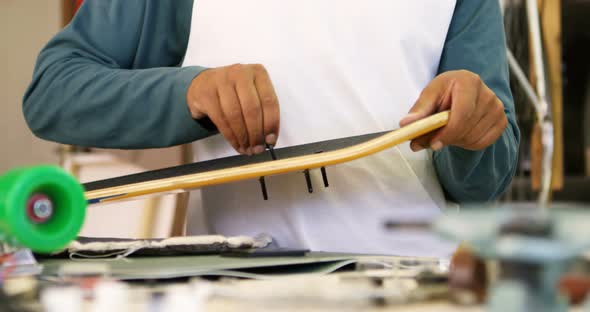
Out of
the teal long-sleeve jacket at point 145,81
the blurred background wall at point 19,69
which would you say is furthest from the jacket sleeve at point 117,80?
the blurred background wall at point 19,69

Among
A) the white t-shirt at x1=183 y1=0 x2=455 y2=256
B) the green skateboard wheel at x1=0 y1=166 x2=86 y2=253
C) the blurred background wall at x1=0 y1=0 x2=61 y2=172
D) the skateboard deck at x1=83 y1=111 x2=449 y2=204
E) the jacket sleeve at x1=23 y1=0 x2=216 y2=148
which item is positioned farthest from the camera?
the blurred background wall at x1=0 y1=0 x2=61 y2=172

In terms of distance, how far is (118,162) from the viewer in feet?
4.11

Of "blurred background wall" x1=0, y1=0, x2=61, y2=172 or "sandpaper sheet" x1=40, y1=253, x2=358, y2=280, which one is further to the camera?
"blurred background wall" x1=0, y1=0, x2=61, y2=172

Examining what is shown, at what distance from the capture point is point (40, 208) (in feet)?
1.45

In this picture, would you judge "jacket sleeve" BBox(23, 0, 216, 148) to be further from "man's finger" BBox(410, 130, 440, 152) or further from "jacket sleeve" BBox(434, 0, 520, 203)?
"jacket sleeve" BBox(434, 0, 520, 203)

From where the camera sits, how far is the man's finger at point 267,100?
687mm

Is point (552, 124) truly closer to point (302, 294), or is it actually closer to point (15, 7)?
point (302, 294)

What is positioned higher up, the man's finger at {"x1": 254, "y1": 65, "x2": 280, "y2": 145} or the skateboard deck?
the man's finger at {"x1": 254, "y1": 65, "x2": 280, "y2": 145}

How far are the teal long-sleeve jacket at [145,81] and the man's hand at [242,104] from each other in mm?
80

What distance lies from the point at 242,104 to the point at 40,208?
0.28m

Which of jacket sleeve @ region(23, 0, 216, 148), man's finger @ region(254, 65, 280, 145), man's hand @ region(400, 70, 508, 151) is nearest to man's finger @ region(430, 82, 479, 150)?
man's hand @ region(400, 70, 508, 151)

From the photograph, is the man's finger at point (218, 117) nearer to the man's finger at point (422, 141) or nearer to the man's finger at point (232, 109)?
the man's finger at point (232, 109)

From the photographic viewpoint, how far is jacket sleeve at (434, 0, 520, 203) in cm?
95

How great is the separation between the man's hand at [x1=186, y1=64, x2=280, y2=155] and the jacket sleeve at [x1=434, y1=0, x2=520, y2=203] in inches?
12.5
